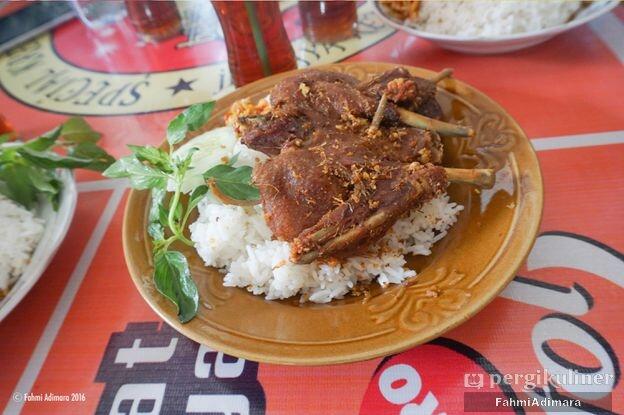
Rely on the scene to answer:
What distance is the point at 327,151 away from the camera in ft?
4.18

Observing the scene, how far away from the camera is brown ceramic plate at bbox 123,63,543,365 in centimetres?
103

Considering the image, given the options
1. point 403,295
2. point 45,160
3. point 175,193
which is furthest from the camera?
point 45,160

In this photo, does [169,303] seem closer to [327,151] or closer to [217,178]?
[217,178]

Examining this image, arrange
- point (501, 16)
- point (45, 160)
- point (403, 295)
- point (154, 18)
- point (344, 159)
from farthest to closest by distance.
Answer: point (154, 18)
point (501, 16)
point (45, 160)
point (344, 159)
point (403, 295)

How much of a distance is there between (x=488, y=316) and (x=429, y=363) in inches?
8.4

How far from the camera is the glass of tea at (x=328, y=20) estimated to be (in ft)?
7.64

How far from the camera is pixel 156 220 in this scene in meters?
1.34

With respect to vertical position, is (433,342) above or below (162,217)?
below

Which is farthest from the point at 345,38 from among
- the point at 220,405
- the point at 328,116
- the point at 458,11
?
the point at 220,405

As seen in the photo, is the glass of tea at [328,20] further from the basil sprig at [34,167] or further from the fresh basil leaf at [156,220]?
the fresh basil leaf at [156,220]

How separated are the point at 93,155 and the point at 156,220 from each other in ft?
2.22

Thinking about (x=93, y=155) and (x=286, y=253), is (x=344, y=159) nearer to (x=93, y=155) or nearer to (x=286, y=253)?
(x=286, y=253)

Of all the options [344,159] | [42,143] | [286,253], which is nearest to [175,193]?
[286,253]

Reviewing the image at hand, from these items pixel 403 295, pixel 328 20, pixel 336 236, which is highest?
pixel 328 20
